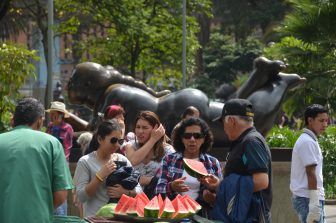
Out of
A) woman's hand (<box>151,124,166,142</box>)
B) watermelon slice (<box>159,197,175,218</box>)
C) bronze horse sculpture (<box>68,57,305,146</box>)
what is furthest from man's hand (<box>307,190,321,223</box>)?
bronze horse sculpture (<box>68,57,305,146</box>)

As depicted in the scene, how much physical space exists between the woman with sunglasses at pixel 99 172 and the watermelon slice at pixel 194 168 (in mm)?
605

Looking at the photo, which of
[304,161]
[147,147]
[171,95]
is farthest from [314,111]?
[171,95]

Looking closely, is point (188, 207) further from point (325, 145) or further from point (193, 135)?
point (325, 145)

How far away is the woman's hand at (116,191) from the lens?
7.78 metres

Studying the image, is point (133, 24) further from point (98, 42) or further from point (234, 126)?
point (234, 126)

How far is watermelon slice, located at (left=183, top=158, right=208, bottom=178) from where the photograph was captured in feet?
24.1

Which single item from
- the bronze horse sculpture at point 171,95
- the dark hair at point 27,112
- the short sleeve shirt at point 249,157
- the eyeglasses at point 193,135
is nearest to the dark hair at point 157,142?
the eyeglasses at point 193,135

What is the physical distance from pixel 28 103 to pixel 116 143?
5.20 ft

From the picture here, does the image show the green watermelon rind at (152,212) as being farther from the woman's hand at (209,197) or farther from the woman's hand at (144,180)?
the woman's hand at (144,180)

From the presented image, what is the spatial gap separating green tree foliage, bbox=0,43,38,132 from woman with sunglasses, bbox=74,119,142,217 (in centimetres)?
847

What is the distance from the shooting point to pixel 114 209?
7.01 meters

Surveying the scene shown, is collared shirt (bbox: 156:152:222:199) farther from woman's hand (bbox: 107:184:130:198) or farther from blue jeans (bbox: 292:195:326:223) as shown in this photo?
blue jeans (bbox: 292:195:326:223)

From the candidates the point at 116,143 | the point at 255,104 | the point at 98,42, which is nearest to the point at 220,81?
the point at 98,42

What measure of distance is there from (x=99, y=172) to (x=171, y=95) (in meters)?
6.62
